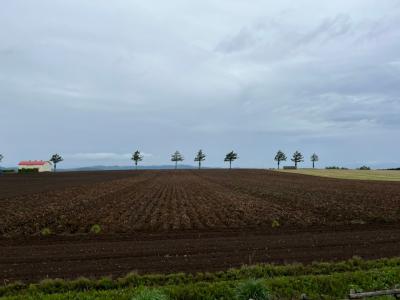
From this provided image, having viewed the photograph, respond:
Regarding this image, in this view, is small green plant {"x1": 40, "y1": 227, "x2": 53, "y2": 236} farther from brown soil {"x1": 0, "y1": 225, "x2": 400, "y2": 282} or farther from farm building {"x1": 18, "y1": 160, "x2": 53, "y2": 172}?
farm building {"x1": 18, "y1": 160, "x2": 53, "y2": 172}

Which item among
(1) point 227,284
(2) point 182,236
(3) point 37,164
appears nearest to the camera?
(1) point 227,284

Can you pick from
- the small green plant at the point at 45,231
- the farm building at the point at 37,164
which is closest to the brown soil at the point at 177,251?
the small green plant at the point at 45,231

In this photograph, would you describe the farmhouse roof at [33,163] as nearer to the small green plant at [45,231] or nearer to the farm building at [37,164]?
the farm building at [37,164]

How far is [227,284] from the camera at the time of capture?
12172mm

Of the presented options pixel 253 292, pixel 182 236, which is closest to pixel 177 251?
pixel 182 236

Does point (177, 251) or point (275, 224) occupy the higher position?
point (275, 224)

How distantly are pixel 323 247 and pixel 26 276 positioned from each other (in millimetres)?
12081

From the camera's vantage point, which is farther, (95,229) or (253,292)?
(95,229)

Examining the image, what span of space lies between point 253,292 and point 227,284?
2.37m

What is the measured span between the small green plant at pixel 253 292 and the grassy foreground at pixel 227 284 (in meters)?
0.03

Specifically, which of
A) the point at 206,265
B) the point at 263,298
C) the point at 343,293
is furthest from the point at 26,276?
the point at 343,293

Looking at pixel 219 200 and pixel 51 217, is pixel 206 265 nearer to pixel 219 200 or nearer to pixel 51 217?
pixel 51 217

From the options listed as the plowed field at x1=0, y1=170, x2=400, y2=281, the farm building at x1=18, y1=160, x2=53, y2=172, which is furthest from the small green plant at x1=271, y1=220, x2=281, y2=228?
the farm building at x1=18, y1=160, x2=53, y2=172

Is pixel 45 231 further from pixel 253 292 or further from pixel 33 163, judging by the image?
pixel 33 163
